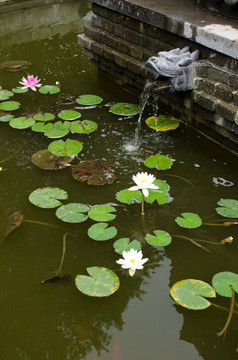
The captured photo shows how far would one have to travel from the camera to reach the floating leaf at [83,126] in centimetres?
320

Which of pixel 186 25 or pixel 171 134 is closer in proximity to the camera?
pixel 186 25

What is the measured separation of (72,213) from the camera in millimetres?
2359

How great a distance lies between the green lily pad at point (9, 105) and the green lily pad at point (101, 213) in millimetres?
1490

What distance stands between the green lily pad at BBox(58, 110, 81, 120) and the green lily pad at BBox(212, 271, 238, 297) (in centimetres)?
185

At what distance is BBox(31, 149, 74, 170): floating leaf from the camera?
2.80m

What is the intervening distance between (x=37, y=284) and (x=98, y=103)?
78.5 inches

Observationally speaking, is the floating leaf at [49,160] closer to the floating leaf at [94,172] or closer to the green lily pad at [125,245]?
the floating leaf at [94,172]

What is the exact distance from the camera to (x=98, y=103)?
366 cm

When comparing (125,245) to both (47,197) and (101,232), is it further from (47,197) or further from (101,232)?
(47,197)

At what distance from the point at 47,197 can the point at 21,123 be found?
3.26 feet

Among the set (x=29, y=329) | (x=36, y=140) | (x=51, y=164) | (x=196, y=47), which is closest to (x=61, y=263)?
(x=29, y=329)

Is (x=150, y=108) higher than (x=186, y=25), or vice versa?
(x=186, y=25)

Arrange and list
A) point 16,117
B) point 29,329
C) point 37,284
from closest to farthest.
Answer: point 29,329 < point 37,284 < point 16,117

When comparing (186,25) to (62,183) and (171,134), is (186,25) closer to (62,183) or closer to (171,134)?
(171,134)
